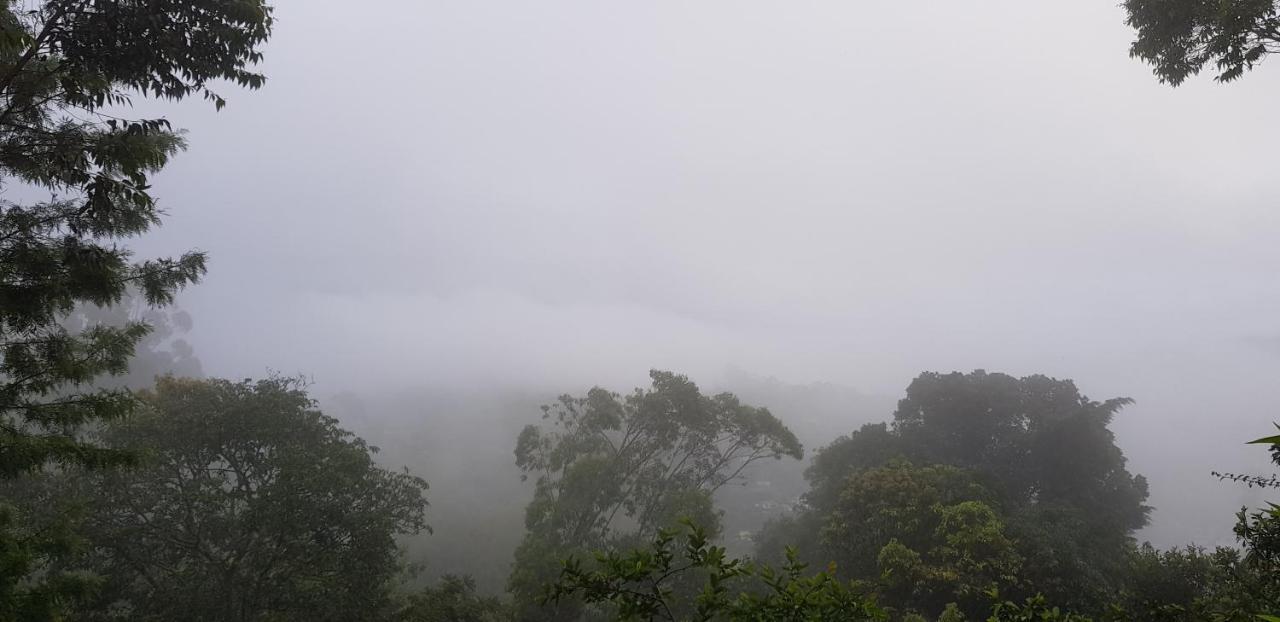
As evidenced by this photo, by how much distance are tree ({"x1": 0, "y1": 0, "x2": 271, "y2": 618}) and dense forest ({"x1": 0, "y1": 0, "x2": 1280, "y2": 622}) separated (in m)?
0.03

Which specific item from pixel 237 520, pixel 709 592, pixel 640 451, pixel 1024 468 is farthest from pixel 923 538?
pixel 237 520

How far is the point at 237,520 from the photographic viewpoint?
13.0 m

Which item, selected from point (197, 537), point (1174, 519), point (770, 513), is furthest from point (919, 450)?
point (1174, 519)

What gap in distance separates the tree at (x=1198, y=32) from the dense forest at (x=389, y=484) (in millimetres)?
33

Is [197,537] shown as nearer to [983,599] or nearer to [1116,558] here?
[983,599]

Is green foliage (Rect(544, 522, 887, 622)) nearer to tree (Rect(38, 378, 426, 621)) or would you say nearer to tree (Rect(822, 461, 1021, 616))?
tree (Rect(822, 461, 1021, 616))

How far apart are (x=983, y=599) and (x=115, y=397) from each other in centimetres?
1742

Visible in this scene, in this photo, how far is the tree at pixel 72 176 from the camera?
5.46 meters

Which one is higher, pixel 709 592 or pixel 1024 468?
pixel 709 592

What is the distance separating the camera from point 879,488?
1673 cm

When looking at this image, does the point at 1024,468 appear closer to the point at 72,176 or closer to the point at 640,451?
the point at 640,451

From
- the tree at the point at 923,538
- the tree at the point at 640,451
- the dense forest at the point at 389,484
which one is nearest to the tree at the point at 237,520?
the dense forest at the point at 389,484

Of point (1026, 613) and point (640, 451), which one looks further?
point (640, 451)

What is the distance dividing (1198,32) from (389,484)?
19.6 meters
